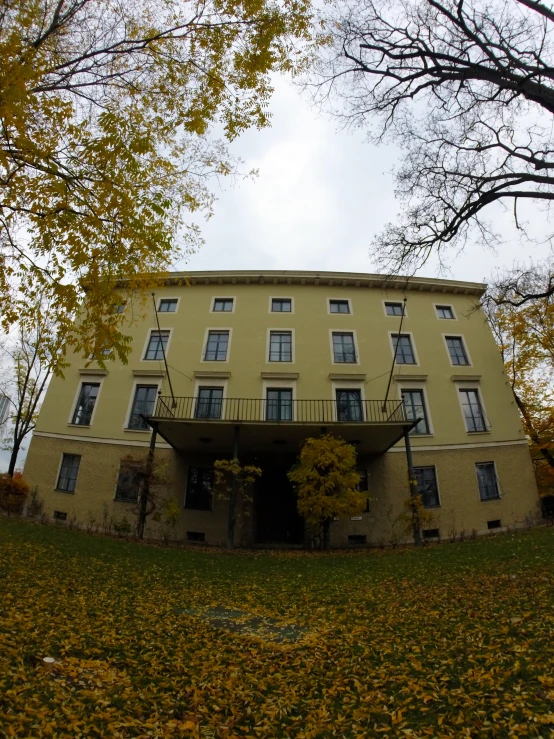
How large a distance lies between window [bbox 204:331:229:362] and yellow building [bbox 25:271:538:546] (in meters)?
0.07

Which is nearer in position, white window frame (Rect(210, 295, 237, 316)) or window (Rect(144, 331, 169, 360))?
window (Rect(144, 331, 169, 360))

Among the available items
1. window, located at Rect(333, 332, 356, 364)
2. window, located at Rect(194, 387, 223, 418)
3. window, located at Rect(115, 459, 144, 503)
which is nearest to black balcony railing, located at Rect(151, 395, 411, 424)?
window, located at Rect(194, 387, 223, 418)

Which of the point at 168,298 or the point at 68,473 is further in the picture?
the point at 168,298

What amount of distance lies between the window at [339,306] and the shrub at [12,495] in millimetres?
16570

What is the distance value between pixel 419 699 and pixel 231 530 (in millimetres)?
11125

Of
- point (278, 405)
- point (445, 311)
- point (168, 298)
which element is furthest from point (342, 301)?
point (168, 298)

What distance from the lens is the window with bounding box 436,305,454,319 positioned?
67.8ft

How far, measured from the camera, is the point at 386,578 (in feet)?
26.6

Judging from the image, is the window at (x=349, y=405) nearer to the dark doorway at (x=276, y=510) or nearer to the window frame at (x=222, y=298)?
the dark doorway at (x=276, y=510)

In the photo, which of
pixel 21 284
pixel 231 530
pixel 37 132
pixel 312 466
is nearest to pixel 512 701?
pixel 21 284

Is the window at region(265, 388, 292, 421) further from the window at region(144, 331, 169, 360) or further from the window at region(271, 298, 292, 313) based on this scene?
the window at region(144, 331, 169, 360)

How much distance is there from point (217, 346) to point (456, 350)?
485 inches

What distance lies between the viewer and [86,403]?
60.2 feet

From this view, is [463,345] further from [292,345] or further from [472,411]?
[292,345]
